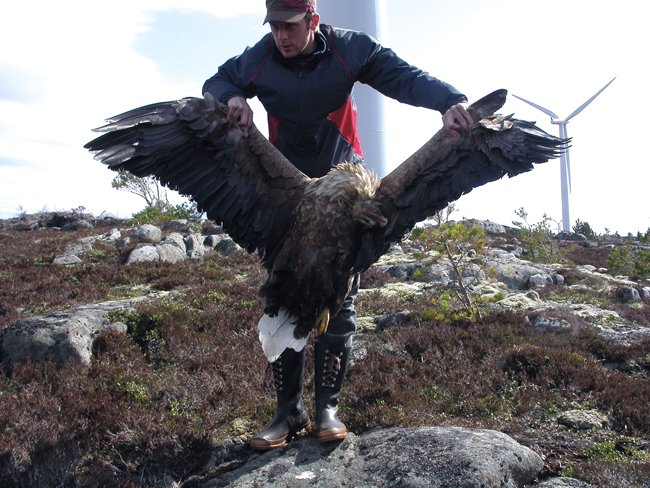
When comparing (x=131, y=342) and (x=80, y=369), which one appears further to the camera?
(x=131, y=342)

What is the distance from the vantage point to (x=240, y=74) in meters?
4.48

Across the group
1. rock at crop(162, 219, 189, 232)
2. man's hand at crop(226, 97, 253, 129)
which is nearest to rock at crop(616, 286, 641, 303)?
man's hand at crop(226, 97, 253, 129)

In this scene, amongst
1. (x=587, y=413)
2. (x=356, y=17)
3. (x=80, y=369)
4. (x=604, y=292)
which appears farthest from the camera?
(x=356, y=17)

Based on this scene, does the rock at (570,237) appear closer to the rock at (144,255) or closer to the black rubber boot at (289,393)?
the rock at (144,255)

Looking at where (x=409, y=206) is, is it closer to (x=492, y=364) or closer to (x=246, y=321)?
(x=492, y=364)

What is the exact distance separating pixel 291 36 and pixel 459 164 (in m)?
1.48

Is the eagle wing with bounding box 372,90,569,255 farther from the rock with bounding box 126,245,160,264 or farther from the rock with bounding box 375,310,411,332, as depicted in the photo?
the rock with bounding box 126,245,160,264

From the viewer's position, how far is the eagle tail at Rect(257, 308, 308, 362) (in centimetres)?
443

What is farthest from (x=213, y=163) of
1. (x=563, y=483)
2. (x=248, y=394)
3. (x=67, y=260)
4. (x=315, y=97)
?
(x=67, y=260)

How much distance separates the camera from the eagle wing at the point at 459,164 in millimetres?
4266

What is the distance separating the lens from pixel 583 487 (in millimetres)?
3812

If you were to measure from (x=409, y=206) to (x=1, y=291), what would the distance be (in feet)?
29.9

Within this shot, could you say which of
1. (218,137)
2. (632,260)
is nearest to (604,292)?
(632,260)

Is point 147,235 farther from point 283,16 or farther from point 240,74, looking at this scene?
point 283,16
